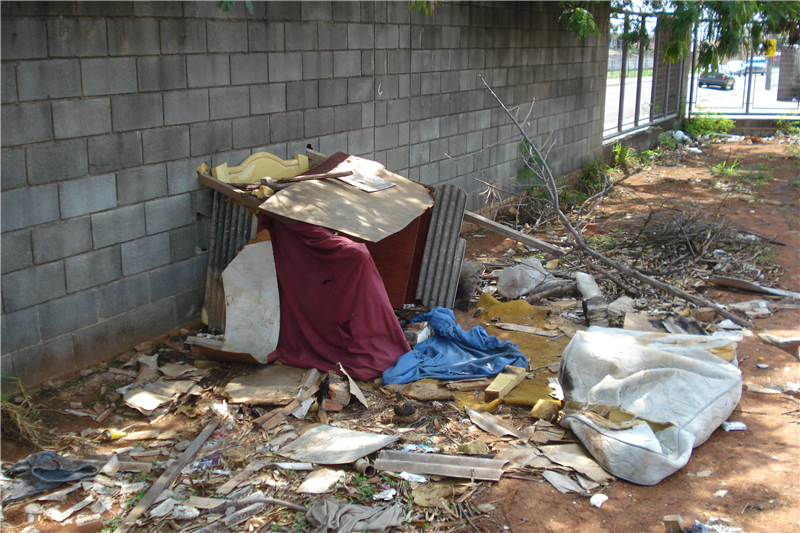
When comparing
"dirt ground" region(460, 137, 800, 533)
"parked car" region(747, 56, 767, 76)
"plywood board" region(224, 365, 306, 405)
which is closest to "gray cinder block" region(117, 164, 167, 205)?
"plywood board" region(224, 365, 306, 405)

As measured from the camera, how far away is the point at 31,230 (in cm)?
446

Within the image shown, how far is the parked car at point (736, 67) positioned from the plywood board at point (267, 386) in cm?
2901

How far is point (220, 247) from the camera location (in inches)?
225

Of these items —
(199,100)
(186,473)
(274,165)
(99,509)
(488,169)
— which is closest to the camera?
(99,509)

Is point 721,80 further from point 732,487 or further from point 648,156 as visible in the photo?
point 732,487

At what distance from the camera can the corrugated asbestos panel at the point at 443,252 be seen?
6254 millimetres

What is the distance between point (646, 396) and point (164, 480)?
9.68 feet

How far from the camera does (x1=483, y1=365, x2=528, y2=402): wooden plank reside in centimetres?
467

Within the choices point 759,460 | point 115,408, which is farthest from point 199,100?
point 759,460

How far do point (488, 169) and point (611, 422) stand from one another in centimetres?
620

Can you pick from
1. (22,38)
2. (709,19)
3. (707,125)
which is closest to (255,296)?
(22,38)

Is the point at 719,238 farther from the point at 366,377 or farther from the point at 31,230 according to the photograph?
the point at 31,230

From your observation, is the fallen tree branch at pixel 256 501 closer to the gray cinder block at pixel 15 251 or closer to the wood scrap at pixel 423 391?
the wood scrap at pixel 423 391

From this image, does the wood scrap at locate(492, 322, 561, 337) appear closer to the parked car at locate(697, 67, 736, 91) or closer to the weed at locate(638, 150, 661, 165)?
the weed at locate(638, 150, 661, 165)
